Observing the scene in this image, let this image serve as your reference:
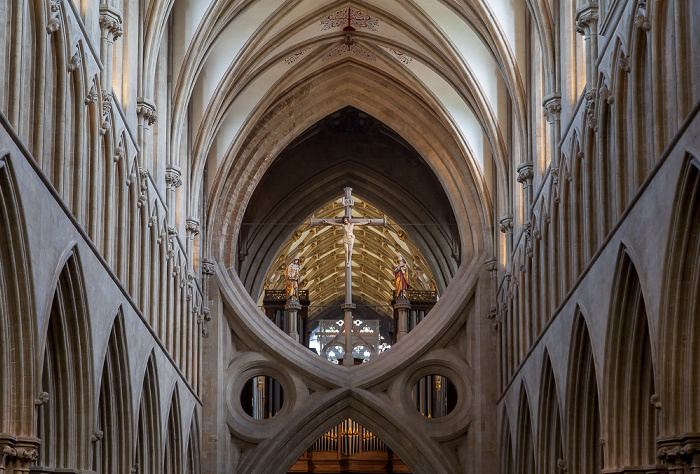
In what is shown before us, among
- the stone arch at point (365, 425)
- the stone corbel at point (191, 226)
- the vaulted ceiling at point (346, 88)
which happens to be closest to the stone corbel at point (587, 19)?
the vaulted ceiling at point (346, 88)

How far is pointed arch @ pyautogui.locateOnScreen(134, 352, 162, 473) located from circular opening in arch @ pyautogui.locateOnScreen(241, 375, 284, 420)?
1235 cm

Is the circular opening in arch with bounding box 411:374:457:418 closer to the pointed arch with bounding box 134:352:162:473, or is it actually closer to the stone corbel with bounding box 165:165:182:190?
the stone corbel with bounding box 165:165:182:190

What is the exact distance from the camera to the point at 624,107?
47.5 feet

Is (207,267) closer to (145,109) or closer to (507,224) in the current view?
(507,224)

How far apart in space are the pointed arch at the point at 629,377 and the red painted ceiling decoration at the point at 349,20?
14220 mm

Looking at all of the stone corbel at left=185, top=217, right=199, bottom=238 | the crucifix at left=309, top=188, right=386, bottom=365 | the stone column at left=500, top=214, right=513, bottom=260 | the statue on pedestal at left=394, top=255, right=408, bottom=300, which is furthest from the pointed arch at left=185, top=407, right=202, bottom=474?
the statue on pedestal at left=394, top=255, right=408, bottom=300

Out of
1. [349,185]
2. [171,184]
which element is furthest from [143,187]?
[349,185]

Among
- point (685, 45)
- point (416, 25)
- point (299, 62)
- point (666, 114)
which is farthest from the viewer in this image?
point (299, 62)

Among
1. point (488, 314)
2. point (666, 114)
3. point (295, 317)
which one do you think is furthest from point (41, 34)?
point (295, 317)

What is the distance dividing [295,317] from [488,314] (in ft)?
28.1

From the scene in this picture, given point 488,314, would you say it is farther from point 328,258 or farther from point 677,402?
point 328,258

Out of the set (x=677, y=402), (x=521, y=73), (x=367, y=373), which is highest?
(x=521, y=73)

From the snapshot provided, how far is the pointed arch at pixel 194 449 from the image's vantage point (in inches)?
1009

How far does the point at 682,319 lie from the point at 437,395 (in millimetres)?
24329
